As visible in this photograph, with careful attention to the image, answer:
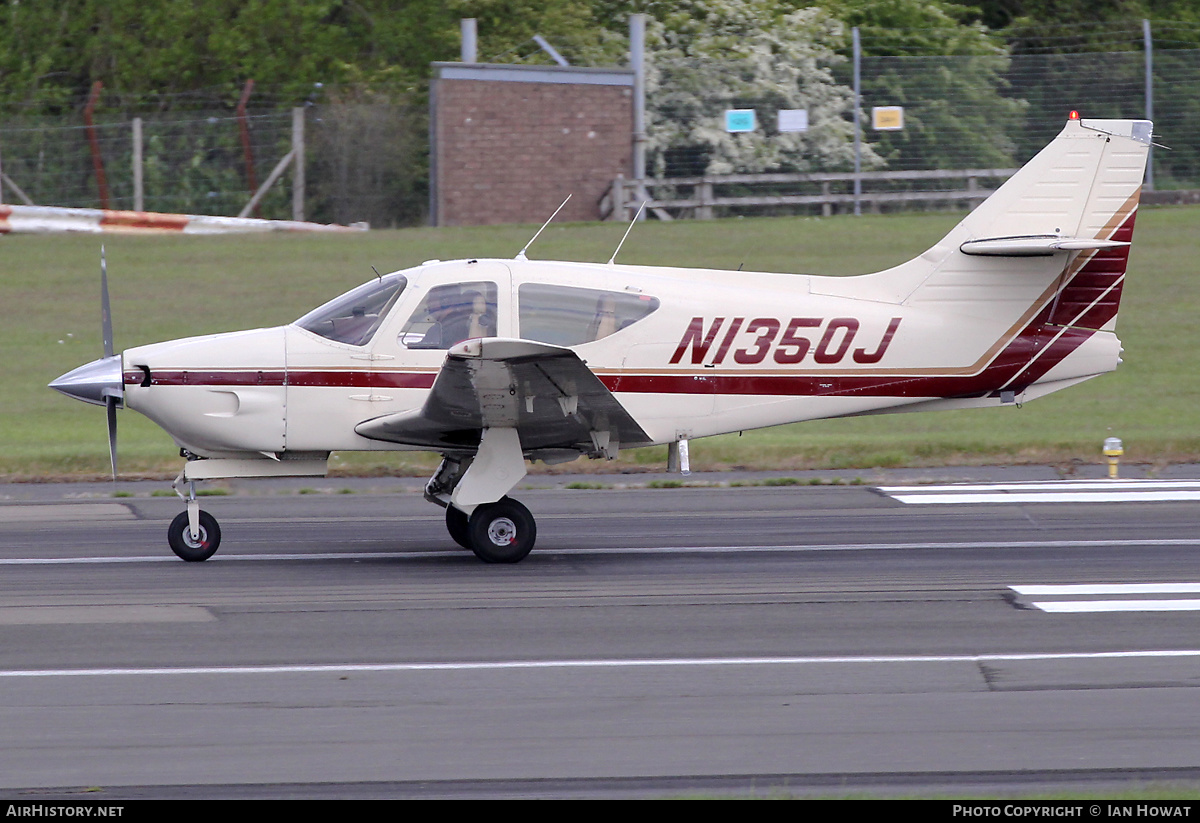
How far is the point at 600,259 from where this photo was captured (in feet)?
72.8

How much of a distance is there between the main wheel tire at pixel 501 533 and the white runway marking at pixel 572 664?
2437 mm

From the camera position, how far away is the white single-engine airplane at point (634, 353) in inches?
384

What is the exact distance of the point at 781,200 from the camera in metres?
25.4

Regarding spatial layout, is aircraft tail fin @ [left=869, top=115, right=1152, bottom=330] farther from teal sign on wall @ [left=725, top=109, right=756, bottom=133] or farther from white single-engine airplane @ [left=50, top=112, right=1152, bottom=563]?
teal sign on wall @ [left=725, top=109, right=756, bottom=133]

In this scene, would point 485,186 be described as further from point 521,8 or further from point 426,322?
point 426,322

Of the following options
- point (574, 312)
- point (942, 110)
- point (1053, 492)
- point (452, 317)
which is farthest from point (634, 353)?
point (942, 110)

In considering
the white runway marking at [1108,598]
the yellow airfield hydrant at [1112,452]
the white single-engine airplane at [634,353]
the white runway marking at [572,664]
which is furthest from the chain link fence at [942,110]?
the white runway marking at [572,664]

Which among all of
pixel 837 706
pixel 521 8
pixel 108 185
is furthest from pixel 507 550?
pixel 521 8

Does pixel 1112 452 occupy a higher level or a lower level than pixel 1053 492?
higher

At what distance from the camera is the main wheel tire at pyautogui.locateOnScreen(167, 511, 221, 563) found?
1008 centimetres

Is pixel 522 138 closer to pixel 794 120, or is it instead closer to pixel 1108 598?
pixel 794 120

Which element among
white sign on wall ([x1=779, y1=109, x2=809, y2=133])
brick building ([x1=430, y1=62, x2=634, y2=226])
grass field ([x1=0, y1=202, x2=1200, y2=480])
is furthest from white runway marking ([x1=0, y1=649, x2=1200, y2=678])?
white sign on wall ([x1=779, y1=109, x2=809, y2=133])

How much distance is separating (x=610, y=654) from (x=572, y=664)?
A: 0.92 ft

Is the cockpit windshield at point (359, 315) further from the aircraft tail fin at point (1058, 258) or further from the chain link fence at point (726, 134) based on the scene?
the chain link fence at point (726, 134)
